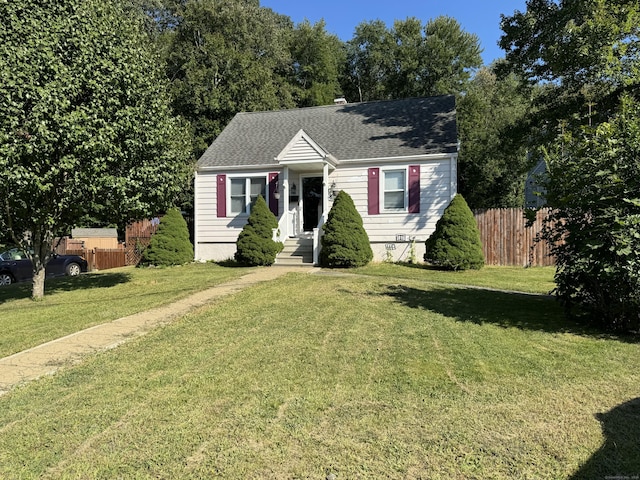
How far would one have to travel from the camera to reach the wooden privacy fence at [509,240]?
1445 centimetres

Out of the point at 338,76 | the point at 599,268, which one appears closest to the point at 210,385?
the point at 599,268

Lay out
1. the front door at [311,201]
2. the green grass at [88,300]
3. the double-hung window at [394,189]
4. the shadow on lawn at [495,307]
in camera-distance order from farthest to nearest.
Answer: the front door at [311,201]
the double-hung window at [394,189]
the green grass at [88,300]
the shadow on lawn at [495,307]

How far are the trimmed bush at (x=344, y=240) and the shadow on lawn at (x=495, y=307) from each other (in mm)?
3302

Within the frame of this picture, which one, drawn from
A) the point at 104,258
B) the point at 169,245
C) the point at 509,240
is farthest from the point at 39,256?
the point at 509,240

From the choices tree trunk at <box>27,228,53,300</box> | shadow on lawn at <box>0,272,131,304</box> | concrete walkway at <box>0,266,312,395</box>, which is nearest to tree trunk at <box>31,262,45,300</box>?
tree trunk at <box>27,228,53,300</box>

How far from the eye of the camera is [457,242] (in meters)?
12.2

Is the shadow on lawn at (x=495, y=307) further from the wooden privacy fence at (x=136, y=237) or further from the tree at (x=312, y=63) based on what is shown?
the tree at (x=312, y=63)

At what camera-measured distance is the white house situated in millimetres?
14359

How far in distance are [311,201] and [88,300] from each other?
30.8ft

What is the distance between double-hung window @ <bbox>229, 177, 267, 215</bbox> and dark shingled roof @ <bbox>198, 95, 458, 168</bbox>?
2.05 ft

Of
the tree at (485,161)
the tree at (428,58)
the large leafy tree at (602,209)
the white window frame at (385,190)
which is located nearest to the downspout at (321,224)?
the white window frame at (385,190)

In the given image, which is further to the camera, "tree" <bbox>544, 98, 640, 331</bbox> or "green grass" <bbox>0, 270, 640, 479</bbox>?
"tree" <bbox>544, 98, 640, 331</bbox>

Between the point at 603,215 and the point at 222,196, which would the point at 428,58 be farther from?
the point at 603,215

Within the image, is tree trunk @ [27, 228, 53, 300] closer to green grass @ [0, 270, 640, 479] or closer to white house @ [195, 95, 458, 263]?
green grass @ [0, 270, 640, 479]
